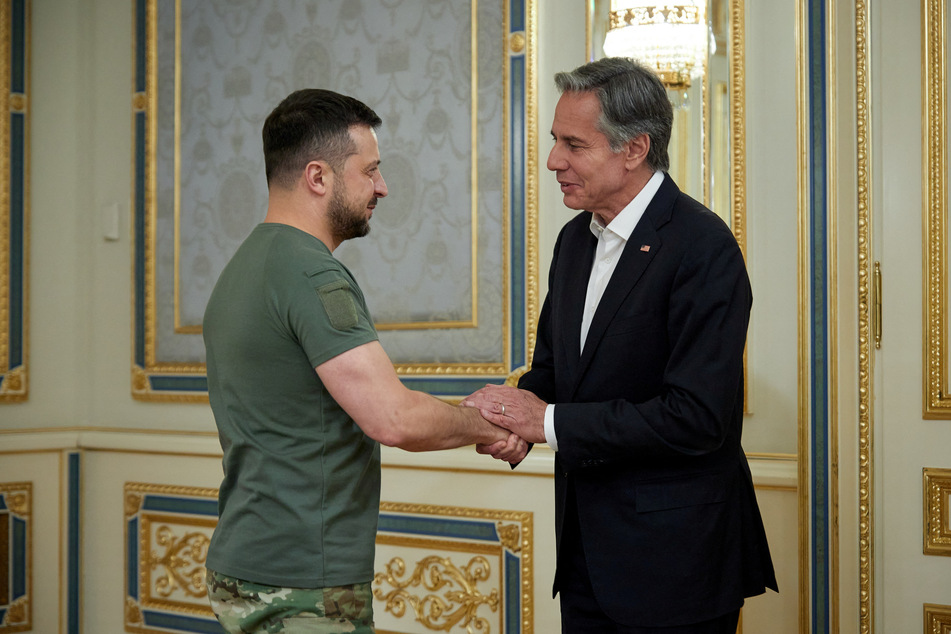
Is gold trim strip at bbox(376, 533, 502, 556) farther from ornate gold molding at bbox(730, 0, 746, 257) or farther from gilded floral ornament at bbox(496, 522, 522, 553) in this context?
ornate gold molding at bbox(730, 0, 746, 257)

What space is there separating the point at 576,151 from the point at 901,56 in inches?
48.3

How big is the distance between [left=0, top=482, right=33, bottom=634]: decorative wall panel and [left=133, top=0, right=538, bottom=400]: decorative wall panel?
64cm

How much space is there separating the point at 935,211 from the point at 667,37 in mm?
934

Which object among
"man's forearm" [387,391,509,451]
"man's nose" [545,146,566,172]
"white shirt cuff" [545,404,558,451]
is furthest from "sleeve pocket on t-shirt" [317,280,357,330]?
"man's nose" [545,146,566,172]

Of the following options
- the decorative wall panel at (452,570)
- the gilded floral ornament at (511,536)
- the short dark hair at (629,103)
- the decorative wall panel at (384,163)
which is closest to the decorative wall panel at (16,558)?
the decorative wall panel at (384,163)

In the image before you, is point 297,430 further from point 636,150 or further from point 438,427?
point 636,150

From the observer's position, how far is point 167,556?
13.2 feet

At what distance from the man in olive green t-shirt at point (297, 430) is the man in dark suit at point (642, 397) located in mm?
336

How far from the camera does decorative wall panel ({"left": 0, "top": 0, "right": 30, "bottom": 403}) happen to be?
4.06m

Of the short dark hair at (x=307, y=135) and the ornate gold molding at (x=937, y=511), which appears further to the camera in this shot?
the ornate gold molding at (x=937, y=511)

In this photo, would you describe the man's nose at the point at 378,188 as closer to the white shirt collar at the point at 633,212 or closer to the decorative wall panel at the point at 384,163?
the white shirt collar at the point at 633,212

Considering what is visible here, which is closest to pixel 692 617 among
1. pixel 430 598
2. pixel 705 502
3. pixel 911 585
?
pixel 705 502

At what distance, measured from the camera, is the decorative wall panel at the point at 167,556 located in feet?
12.8

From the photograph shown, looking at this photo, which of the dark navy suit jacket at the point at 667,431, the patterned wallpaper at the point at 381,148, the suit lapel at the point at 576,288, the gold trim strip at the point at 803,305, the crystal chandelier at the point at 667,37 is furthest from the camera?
the patterned wallpaper at the point at 381,148
